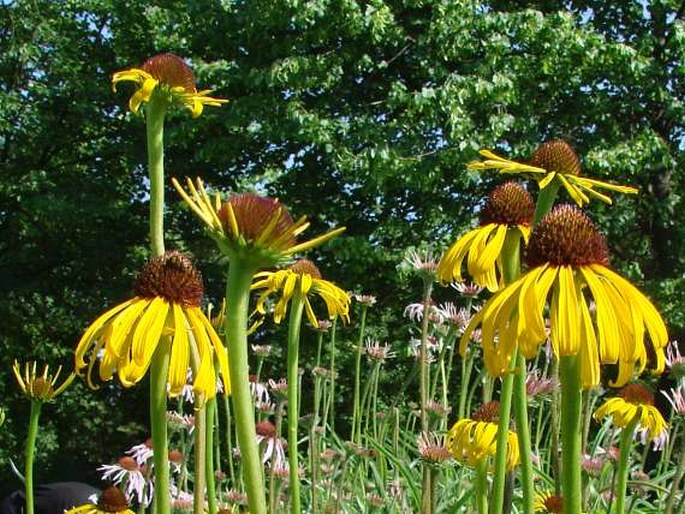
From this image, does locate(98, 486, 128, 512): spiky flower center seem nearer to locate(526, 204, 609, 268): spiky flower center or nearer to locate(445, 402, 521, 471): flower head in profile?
locate(445, 402, 521, 471): flower head in profile

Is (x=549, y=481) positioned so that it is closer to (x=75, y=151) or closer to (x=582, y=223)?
(x=582, y=223)

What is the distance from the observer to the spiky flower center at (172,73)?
1.70m

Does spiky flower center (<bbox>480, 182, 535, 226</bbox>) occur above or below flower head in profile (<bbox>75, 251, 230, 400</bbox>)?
above

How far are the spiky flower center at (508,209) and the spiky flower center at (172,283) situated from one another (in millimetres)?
589

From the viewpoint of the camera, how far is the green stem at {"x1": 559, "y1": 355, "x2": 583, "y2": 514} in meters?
0.78

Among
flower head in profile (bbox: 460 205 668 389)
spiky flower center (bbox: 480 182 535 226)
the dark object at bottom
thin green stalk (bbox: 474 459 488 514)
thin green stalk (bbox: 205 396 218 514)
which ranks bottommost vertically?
the dark object at bottom

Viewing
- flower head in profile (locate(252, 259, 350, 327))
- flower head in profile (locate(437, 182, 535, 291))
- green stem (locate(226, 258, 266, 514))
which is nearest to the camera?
green stem (locate(226, 258, 266, 514))

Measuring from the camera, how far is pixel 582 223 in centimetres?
97

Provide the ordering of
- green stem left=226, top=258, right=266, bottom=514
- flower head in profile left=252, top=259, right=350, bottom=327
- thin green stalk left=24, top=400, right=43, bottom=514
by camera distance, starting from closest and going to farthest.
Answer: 1. green stem left=226, top=258, right=266, bottom=514
2. thin green stalk left=24, top=400, right=43, bottom=514
3. flower head in profile left=252, top=259, right=350, bottom=327

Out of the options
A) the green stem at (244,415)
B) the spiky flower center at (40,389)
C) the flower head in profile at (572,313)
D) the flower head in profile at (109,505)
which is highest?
the flower head in profile at (572,313)

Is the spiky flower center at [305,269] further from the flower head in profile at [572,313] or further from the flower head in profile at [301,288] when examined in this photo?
the flower head in profile at [572,313]

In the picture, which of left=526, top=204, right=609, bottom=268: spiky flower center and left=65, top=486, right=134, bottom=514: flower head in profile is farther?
left=65, top=486, right=134, bottom=514: flower head in profile

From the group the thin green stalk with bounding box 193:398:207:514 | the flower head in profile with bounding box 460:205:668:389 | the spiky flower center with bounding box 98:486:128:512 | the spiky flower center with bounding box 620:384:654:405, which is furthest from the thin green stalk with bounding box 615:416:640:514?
the spiky flower center with bounding box 98:486:128:512

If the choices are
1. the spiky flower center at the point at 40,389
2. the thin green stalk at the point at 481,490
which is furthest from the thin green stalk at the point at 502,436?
the spiky flower center at the point at 40,389
